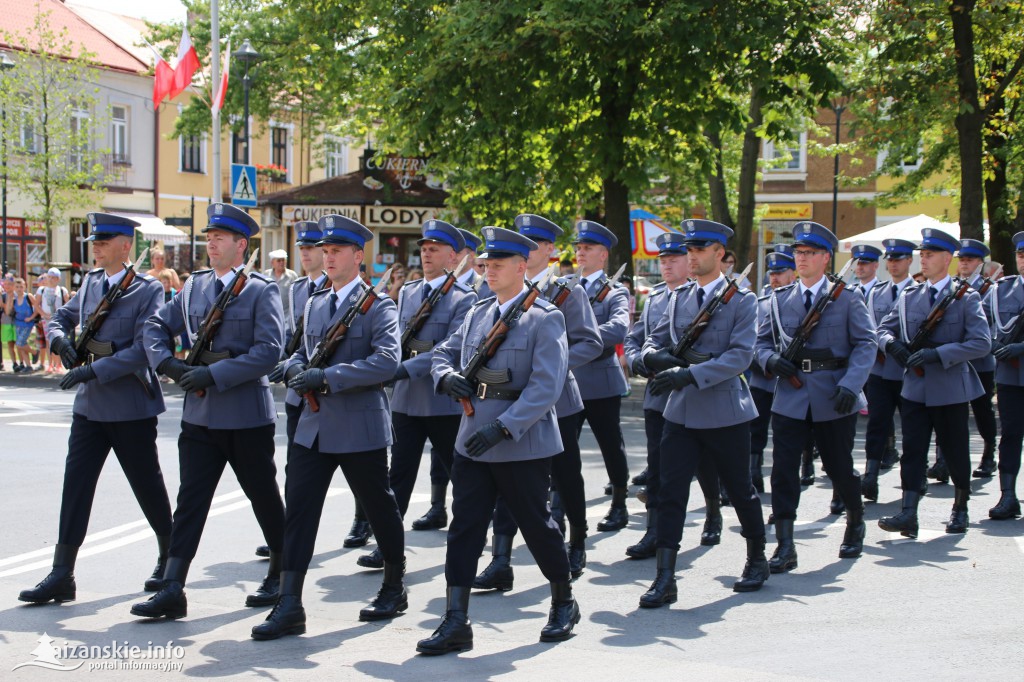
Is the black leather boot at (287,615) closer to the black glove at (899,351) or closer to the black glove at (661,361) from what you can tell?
the black glove at (661,361)

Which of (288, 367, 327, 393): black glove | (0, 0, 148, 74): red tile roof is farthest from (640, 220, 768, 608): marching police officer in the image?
(0, 0, 148, 74): red tile roof

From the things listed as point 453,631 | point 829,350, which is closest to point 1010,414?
point 829,350

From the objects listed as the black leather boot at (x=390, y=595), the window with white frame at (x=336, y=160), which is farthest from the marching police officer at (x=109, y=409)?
the window with white frame at (x=336, y=160)

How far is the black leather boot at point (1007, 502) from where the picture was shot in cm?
891

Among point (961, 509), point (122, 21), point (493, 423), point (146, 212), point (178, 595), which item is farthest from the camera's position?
point (122, 21)

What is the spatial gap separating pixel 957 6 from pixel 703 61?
3.57 metres

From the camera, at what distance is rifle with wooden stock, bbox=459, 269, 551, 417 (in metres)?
5.77

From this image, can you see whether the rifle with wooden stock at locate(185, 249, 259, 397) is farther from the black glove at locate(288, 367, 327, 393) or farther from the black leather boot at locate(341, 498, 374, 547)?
the black leather boot at locate(341, 498, 374, 547)

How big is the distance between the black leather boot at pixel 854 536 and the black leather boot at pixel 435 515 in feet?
9.13

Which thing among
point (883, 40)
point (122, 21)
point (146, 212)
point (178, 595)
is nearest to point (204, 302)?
point (178, 595)

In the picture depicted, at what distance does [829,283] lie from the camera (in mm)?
7688

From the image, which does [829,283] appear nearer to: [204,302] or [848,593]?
[848,593]

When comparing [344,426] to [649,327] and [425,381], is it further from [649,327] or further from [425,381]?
[649,327]

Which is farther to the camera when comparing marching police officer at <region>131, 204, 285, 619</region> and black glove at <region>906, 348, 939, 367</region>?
black glove at <region>906, 348, 939, 367</region>
